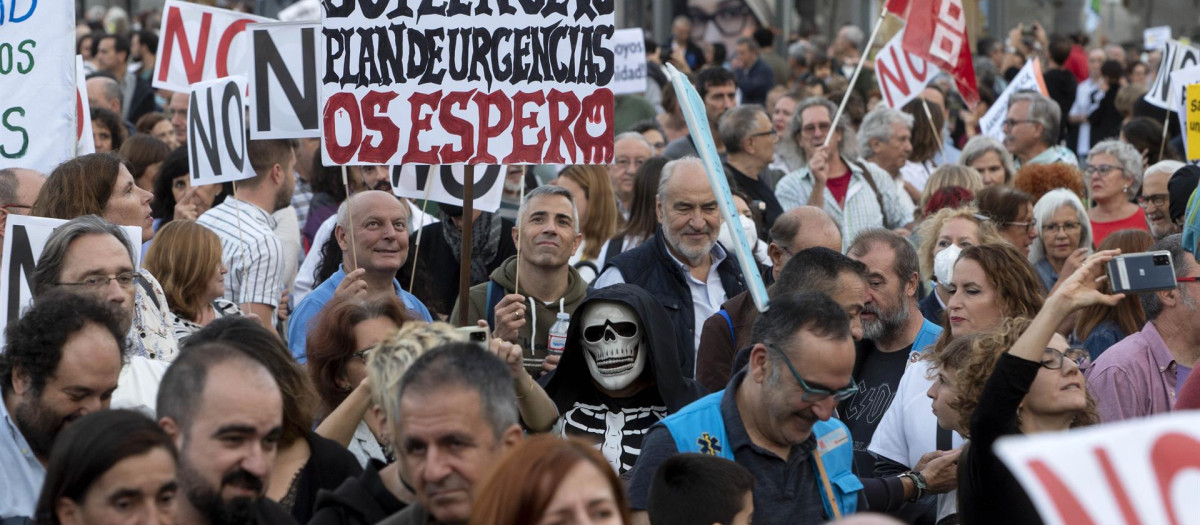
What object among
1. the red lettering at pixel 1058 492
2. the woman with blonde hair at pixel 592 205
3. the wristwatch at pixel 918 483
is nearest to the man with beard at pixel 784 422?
the wristwatch at pixel 918 483

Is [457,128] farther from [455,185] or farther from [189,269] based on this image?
[455,185]

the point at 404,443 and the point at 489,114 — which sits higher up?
the point at 489,114

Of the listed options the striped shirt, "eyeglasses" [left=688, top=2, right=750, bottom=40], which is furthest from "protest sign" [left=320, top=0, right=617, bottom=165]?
"eyeglasses" [left=688, top=2, right=750, bottom=40]

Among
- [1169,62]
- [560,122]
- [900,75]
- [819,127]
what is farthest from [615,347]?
[1169,62]

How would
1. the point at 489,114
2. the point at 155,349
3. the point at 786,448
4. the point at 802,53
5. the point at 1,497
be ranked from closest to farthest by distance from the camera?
the point at 1,497 < the point at 786,448 < the point at 155,349 < the point at 489,114 < the point at 802,53

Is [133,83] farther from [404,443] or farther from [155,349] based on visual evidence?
[404,443]

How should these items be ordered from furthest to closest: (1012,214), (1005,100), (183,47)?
(1005,100), (183,47), (1012,214)

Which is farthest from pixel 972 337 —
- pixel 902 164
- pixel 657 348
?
pixel 902 164

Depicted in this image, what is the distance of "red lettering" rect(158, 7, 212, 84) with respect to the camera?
371 inches

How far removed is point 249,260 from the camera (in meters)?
7.28

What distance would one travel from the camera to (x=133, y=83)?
1553cm

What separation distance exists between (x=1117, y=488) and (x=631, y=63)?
13059mm

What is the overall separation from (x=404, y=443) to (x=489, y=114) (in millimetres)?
2675

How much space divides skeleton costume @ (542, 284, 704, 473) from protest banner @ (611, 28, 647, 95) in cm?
953
